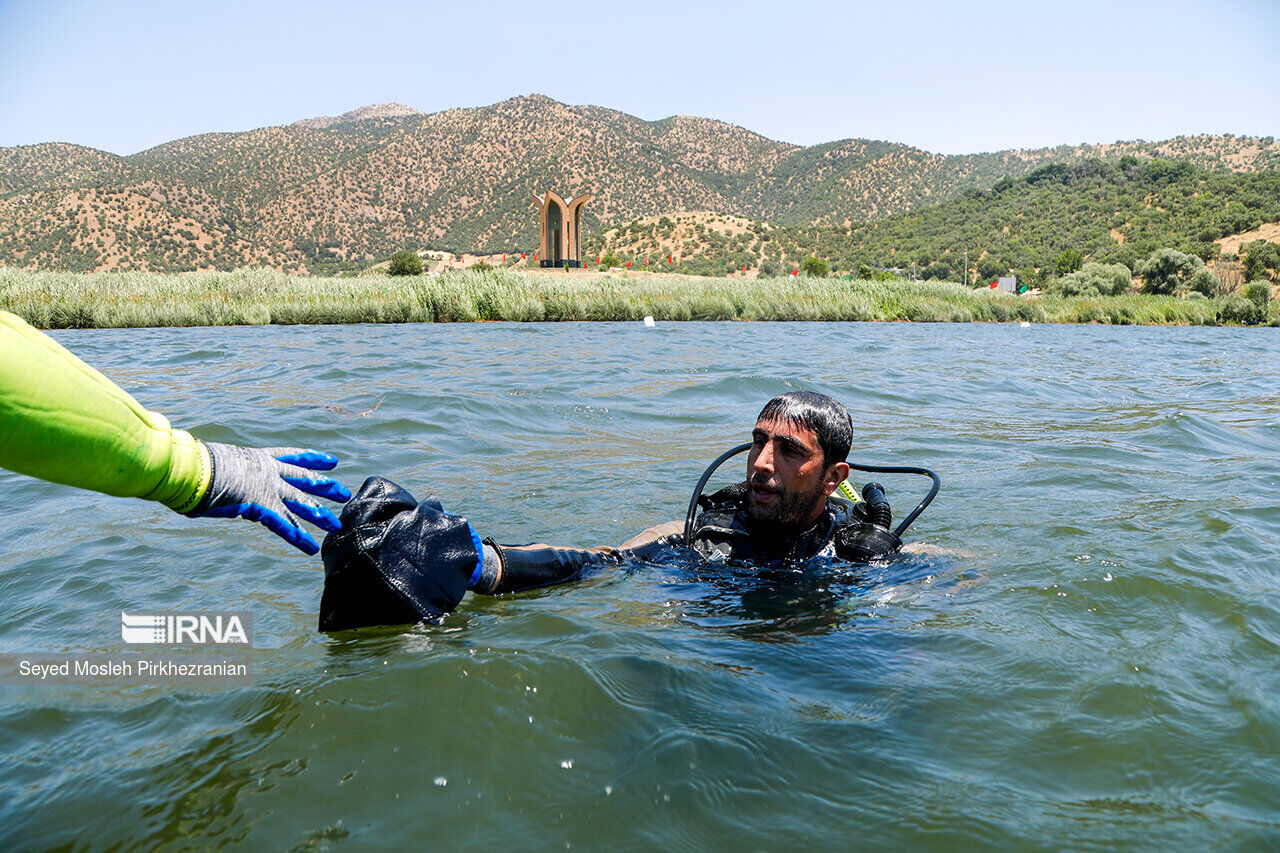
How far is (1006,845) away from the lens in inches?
69.6

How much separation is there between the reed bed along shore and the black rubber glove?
58.5 ft

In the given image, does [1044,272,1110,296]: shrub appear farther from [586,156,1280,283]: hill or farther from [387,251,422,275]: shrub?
[387,251,422,275]: shrub

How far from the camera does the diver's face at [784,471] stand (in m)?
3.61

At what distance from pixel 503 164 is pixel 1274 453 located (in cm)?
9324

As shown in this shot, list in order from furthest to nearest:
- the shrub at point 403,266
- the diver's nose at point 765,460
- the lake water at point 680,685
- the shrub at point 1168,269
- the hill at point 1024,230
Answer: the hill at point 1024,230 → the shrub at point 1168,269 → the shrub at point 403,266 → the diver's nose at point 765,460 → the lake water at point 680,685

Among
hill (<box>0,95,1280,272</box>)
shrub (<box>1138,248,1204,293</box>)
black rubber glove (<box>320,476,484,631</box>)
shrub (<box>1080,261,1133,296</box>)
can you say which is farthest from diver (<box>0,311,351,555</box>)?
hill (<box>0,95,1280,272</box>)

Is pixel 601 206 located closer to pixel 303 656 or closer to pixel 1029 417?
pixel 1029 417

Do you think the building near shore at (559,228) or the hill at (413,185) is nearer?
the building near shore at (559,228)

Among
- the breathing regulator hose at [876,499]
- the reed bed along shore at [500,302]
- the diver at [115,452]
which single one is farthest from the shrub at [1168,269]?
the diver at [115,452]

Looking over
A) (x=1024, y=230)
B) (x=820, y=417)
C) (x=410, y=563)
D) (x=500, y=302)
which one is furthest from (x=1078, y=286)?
(x=410, y=563)

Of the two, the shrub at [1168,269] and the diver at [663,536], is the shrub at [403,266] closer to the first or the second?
the shrub at [1168,269]

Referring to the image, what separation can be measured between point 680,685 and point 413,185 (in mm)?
94784

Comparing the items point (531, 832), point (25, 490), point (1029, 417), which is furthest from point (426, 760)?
point (1029, 417)

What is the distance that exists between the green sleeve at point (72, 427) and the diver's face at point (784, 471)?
7.87 ft
